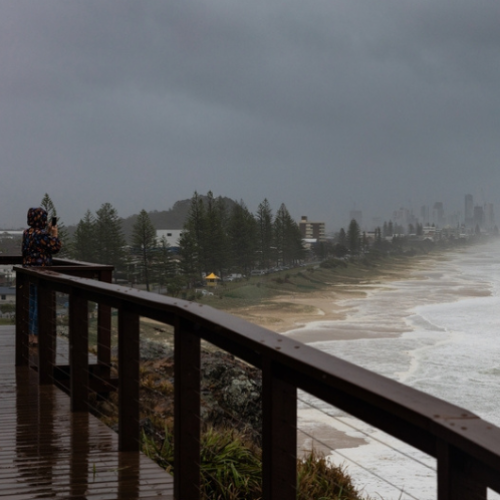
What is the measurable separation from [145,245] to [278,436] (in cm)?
10368

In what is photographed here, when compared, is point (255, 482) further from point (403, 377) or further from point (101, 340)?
point (403, 377)

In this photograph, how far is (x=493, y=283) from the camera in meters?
154

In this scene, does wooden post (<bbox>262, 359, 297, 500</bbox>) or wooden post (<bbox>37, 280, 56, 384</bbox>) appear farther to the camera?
wooden post (<bbox>37, 280, 56, 384</bbox>)

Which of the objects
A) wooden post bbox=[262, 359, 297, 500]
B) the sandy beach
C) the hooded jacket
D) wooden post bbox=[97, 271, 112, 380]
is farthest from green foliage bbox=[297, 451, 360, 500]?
the sandy beach

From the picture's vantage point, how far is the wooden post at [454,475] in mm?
1367

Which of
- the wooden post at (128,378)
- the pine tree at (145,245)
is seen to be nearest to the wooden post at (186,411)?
the wooden post at (128,378)

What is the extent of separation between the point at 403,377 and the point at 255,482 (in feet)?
175

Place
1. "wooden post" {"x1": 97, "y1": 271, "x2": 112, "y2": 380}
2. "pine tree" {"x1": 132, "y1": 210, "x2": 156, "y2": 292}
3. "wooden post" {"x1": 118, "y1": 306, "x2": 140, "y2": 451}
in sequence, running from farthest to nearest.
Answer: "pine tree" {"x1": 132, "y1": 210, "x2": 156, "y2": 292} → "wooden post" {"x1": 97, "y1": 271, "x2": 112, "y2": 380} → "wooden post" {"x1": 118, "y1": 306, "x2": 140, "y2": 451}

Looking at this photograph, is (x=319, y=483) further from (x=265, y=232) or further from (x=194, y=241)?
(x=265, y=232)

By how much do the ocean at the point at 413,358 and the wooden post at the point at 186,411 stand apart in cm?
1238

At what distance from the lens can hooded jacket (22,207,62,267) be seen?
28.5 ft

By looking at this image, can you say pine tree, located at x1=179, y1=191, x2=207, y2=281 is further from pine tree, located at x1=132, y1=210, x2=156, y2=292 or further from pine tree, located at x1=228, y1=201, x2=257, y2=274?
pine tree, located at x1=228, y1=201, x2=257, y2=274

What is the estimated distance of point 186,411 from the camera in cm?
315

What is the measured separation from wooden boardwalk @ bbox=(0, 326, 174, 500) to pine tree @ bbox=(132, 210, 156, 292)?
97415 millimetres
